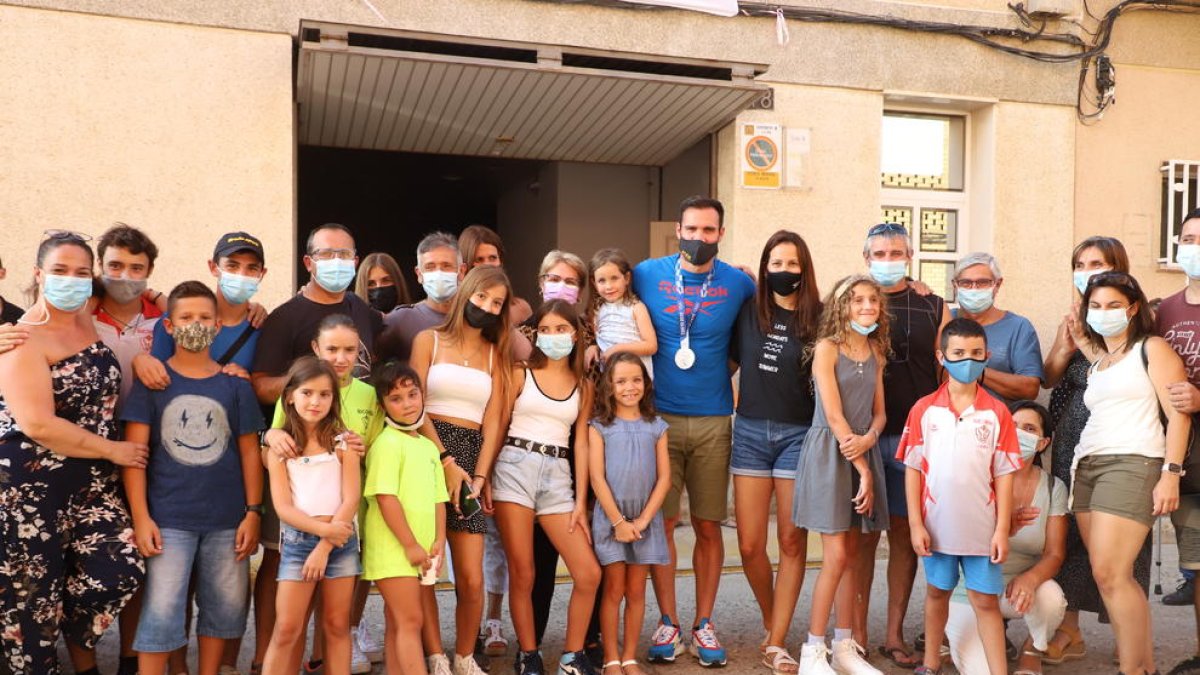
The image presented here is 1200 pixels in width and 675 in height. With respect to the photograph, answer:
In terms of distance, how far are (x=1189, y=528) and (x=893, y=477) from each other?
49.6 inches

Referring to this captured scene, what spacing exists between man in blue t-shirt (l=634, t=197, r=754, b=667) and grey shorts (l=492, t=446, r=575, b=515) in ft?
1.91

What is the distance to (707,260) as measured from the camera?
4754 mm

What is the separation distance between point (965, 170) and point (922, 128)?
1.74 feet

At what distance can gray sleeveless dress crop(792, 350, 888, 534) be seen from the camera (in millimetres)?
4375

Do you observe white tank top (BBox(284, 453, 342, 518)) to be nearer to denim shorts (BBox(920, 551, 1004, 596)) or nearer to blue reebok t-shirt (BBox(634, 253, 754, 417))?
blue reebok t-shirt (BBox(634, 253, 754, 417))

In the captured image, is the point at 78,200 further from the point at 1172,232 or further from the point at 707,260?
the point at 1172,232

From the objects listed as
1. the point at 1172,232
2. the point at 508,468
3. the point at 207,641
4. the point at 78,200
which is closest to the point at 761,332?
the point at 508,468

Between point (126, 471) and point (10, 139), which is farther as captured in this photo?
point (10, 139)

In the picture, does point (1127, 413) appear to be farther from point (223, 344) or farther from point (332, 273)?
point (223, 344)

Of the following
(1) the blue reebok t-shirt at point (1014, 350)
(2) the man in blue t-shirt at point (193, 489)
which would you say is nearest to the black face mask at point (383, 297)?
(2) the man in blue t-shirt at point (193, 489)

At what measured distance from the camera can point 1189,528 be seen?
14.3ft

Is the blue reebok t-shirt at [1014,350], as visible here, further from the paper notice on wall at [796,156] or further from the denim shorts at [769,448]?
the paper notice on wall at [796,156]

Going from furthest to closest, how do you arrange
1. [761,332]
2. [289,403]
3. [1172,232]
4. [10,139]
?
1. [1172,232]
2. [10,139]
3. [761,332]
4. [289,403]

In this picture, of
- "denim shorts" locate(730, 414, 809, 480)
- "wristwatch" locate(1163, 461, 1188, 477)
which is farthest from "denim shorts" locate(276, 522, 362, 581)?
"wristwatch" locate(1163, 461, 1188, 477)
